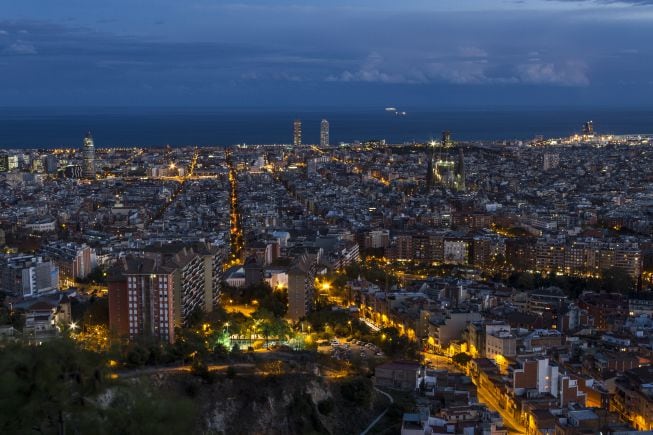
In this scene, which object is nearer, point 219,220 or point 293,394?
point 293,394

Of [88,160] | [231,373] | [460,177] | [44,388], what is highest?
[44,388]

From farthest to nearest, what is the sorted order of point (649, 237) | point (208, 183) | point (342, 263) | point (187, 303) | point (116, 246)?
point (208, 183), point (649, 237), point (116, 246), point (342, 263), point (187, 303)

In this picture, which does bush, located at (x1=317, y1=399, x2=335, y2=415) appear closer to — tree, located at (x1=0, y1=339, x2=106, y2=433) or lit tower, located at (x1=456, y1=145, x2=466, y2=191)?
tree, located at (x1=0, y1=339, x2=106, y2=433)

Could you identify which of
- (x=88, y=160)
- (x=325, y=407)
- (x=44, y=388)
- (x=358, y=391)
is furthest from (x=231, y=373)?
(x=88, y=160)

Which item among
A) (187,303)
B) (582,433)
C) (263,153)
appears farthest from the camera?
(263,153)

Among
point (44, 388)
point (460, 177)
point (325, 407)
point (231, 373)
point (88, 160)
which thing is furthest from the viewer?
point (88, 160)

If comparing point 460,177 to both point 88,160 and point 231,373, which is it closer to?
point 88,160

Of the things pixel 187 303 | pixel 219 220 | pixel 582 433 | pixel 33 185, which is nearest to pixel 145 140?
pixel 33 185

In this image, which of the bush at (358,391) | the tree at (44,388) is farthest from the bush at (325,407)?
the tree at (44,388)

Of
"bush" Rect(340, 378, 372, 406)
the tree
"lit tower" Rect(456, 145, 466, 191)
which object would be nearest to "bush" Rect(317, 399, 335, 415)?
"bush" Rect(340, 378, 372, 406)

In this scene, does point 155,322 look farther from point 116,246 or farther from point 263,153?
point 263,153
